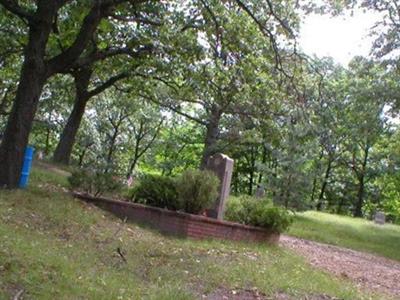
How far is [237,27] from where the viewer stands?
44.5ft

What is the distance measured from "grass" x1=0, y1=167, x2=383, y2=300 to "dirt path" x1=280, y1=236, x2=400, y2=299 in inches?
38.9

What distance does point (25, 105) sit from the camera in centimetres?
1177

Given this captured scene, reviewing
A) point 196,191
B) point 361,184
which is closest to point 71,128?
point 196,191

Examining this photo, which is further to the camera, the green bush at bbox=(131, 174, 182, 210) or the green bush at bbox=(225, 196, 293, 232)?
the green bush at bbox=(225, 196, 293, 232)

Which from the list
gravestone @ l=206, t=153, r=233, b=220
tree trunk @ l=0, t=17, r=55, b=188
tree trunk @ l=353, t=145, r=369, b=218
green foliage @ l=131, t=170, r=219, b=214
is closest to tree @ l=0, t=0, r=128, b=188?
tree trunk @ l=0, t=17, r=55, b=188

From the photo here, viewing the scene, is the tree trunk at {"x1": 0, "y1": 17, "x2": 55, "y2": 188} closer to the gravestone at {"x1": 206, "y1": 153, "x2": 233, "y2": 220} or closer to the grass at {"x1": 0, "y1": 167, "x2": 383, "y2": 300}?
the grass at {"x1": 0, "y1": 167, "x2": 383, "y2": 300}

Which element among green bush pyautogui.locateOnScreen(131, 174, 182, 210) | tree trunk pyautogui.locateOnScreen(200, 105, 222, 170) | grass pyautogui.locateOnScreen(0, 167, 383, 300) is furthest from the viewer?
tree trunk pyautogui.locateOnScreen(200, 105, 222, 170)

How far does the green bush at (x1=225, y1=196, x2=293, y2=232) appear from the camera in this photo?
43.2ft

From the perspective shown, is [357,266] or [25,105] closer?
[25,105]

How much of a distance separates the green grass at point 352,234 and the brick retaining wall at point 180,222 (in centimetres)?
675

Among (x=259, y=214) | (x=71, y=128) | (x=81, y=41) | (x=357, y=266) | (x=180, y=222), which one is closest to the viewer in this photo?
(x=180, y=222)

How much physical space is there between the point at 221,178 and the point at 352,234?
10645 mm

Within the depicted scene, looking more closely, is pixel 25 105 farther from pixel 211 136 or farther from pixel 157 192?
pixel 211 136

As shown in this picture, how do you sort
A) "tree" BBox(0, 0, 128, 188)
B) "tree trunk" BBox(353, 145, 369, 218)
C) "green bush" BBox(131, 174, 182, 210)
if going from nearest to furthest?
"tree" BBox(0, 0, 128, 188), "green bush" BBox(131, 174, 182, 210), "tree trunk" BBox(353, 145, 369, 218)
